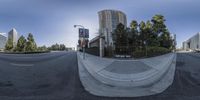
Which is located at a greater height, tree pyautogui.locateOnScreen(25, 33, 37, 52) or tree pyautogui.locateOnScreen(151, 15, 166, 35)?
tree pyautogui.locateOnScreen(151, 15, 166, 35)

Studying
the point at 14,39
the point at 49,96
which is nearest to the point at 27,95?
the point at 49,96

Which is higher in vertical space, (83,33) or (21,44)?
(83,33)

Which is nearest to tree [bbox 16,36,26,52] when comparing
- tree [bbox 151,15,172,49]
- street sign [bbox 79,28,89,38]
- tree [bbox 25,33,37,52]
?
tree [bbox 25,33,37,52]

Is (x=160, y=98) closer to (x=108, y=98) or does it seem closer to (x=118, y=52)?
(x=108, y=98)

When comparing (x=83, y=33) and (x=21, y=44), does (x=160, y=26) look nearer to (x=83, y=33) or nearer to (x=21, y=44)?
(x=83, y=33)

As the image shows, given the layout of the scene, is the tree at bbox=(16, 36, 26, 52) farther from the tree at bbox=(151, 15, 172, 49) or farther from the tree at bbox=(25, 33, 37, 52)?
the tree at bbox=(151, 15, 172, 49)

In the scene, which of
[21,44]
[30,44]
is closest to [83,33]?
[21,44]

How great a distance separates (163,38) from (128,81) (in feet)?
131

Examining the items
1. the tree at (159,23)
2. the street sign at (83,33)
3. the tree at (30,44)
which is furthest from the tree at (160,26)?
the tree at (30,44)

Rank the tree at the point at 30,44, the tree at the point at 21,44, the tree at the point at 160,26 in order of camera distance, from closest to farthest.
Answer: the tree at the point at 160,26
the tree at the point at 21,44
the tree at the point at 30,44

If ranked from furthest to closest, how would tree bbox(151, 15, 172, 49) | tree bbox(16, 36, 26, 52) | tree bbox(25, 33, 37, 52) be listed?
tree bbox(25, 33, 37, 52), tree bbox(16, 36, 26, 52), tree bbox(151, 15, 172, 49)

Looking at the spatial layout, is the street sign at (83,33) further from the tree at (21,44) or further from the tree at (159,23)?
the tree at (21,44)

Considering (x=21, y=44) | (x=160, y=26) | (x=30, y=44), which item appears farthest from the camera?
(x=30, y=44)

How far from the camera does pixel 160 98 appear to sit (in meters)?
6.72
